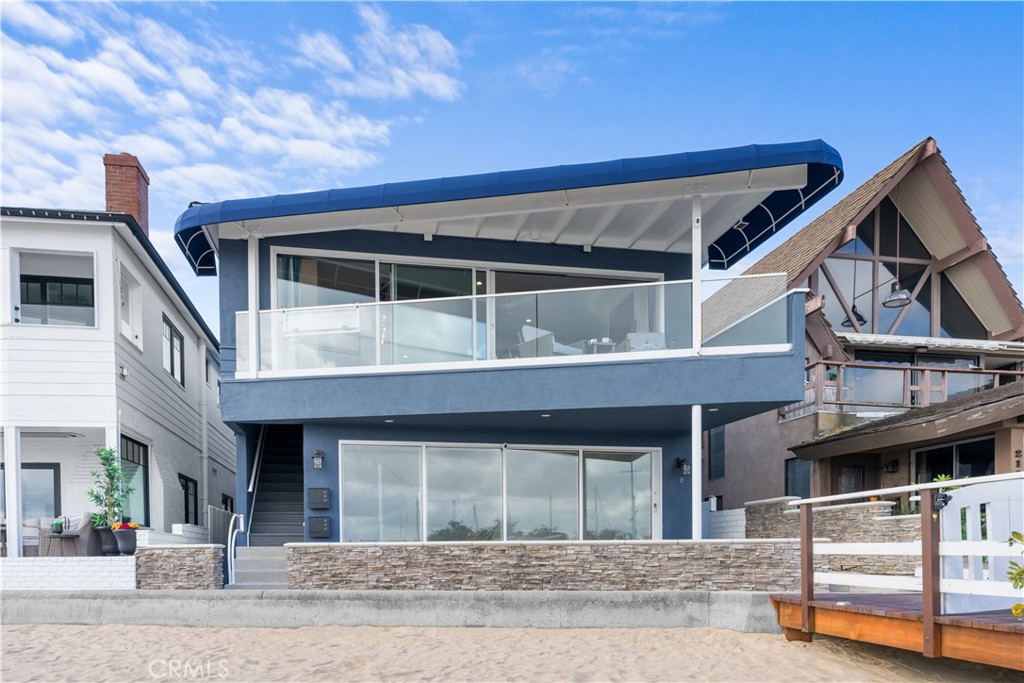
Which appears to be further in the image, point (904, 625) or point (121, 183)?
point (121, 183)

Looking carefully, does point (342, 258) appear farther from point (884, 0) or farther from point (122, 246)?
point (884, 0)

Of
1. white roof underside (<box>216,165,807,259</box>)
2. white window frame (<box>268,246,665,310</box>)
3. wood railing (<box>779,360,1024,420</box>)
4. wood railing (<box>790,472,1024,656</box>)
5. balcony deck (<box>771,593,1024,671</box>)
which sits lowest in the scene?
balcony deck (<box>771,593,1024,671</box>)

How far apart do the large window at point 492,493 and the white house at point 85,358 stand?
406 centimetres

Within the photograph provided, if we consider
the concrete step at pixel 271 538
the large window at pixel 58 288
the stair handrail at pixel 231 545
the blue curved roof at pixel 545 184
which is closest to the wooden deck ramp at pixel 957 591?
the blue curved roof at pixel 545 184

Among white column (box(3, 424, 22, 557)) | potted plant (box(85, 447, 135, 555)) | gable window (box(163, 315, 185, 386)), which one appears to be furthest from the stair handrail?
gable window (box(163, 315, 185, 386))

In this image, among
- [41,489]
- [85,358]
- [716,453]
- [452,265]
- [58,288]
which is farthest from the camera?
[716,453]

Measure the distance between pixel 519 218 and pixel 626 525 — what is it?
528 cm

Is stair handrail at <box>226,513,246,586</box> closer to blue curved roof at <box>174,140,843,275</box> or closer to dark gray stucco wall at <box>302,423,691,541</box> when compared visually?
dark gray stucco wall at <box>302,423,691,541</box>

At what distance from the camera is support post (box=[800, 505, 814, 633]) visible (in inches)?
296

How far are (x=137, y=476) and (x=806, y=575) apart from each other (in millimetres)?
11310

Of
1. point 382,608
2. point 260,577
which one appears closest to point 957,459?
point 382,608

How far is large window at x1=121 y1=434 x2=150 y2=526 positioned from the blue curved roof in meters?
4.00

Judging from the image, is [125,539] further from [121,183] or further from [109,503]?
[121,183]

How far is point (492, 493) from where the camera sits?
11.6m
